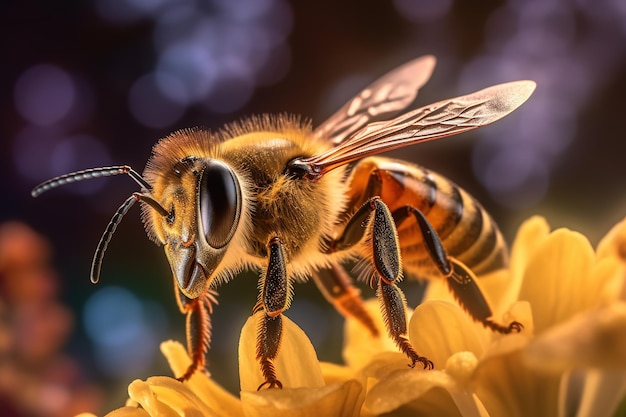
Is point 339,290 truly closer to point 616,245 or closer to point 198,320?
point 198,320

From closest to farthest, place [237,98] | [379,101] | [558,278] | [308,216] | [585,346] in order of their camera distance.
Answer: [585,346] → [558,278] → [308,216] → [379,101] → [237,98]

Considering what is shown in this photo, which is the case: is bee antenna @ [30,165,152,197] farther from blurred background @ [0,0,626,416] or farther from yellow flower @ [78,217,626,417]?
blurred background @ [0,0,626,416]

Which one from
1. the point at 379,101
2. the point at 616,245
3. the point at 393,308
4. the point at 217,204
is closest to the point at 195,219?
the point at 217,204

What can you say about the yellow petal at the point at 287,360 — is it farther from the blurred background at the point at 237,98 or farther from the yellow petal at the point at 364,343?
the blurred background at the point at 237,98

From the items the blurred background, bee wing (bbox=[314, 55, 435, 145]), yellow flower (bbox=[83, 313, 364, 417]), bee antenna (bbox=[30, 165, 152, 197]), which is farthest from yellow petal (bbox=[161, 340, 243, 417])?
the blurred background

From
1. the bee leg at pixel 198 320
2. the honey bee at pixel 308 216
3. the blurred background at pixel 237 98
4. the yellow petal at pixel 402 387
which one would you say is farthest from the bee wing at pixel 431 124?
the blurred background at pixel 237 98

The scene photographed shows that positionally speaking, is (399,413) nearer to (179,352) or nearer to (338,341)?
(179,352)

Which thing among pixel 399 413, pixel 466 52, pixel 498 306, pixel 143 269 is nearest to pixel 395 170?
pixel 498 306

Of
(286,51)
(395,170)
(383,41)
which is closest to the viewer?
(395,170)
